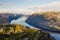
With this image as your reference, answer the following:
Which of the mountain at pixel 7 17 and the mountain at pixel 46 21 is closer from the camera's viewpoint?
the mountain at pixel 7 17

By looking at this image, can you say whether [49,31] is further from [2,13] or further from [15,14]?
[2,13]

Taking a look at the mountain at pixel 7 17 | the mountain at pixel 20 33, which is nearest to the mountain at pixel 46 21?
the mountain at pixel 20 33

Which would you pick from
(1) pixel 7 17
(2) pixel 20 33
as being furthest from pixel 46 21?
(1) pixel 7 17

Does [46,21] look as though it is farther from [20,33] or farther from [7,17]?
[7,17]

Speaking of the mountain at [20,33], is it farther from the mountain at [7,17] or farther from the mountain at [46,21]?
the mountain at [46,21]

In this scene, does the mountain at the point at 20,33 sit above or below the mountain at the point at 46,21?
below

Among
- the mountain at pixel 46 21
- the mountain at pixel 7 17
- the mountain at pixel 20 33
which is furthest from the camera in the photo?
the mountain at pixel 46 21

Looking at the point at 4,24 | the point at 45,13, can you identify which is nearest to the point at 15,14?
the point at 4,24
